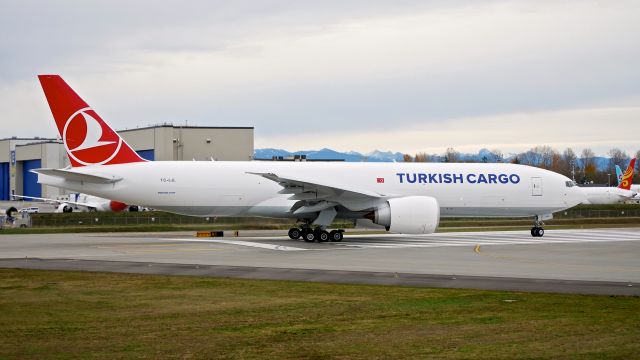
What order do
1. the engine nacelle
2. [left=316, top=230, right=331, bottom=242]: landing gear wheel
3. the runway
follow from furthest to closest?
1. [left=316, top=230, right=331, bottom=242]: landing gear wheel
2. the engine nacelle
3. the runway

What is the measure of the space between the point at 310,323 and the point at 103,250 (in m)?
16.9

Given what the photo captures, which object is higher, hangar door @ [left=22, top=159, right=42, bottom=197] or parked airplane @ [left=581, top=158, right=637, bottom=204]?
hangar door @ [left=22, top=159, right=42, bottom=197]

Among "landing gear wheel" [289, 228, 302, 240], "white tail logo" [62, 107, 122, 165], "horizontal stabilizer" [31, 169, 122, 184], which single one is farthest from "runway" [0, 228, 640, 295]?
"white tail logo" [62, 107, 122, 165]

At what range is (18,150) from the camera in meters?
87.6

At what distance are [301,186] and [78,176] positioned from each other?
29.6ft

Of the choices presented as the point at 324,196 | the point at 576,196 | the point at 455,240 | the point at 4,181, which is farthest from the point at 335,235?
the point at 4,181

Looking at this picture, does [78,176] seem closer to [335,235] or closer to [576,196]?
[335,235]

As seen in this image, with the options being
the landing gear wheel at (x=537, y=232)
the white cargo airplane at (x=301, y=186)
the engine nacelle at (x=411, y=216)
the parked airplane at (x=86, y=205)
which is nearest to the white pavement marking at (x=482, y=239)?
the landing gear wheel at (x=537, y=232)

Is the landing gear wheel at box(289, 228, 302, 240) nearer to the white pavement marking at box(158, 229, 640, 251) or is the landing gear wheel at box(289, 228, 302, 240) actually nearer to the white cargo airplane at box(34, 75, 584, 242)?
the white cargo airplane at box(34, 75, 584, 242)

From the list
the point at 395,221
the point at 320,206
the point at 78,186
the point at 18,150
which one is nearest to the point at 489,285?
the point at 395,221

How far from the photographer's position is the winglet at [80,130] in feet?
97.5

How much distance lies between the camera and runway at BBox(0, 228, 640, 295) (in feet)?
57.0

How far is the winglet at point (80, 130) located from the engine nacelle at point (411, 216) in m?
11.6

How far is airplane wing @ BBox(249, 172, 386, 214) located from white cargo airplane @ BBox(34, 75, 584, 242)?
41 mm
